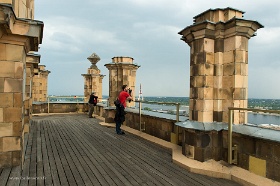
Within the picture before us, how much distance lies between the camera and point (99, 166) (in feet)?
15.0

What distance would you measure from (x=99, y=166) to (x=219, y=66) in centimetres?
373

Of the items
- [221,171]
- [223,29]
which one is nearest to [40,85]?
[223,29]

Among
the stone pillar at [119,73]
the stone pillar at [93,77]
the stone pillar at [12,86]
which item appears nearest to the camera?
the stone pillar at [12,86]

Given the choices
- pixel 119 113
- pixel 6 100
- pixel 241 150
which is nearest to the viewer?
pixel 241 150

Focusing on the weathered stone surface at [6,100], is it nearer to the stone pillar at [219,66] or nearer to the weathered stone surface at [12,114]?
the weathered stone surface at [12,114]

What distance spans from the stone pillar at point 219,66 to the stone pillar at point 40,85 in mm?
15827

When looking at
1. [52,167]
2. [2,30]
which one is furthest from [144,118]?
[2,30]

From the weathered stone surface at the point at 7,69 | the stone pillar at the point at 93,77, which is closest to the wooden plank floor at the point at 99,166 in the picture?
the weathered stone surface at the point at 7,69

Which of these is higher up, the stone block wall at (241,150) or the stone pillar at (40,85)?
the stone pillar at (40,85)

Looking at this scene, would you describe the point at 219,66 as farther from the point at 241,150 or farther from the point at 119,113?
the point at 119,113

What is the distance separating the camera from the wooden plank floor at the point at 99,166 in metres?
3.82

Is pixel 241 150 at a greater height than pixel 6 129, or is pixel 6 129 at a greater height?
pixel 6 129

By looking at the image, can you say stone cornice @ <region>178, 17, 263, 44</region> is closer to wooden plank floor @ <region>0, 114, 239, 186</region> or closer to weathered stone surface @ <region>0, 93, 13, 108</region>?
wooden plank floor @ <region>0, 114, 239, 186</region>

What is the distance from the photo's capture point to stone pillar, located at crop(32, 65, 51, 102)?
17.3 m
